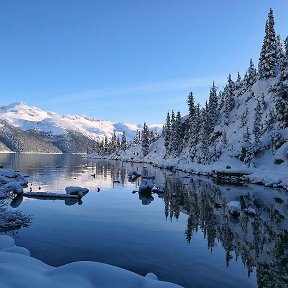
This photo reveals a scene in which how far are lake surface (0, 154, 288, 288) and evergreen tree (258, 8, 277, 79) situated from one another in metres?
58.9

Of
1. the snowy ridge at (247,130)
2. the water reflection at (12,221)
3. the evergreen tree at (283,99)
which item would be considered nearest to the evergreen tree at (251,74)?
the snowy ridge at (247,130)

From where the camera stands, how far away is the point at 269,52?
8444cm

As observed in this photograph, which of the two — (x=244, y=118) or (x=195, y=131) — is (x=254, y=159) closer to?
(x=244, y=118)

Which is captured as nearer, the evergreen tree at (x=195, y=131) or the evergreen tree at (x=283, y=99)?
the evergreen tree at (x=283, y=99)

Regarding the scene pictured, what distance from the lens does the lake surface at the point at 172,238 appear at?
52.7 ft

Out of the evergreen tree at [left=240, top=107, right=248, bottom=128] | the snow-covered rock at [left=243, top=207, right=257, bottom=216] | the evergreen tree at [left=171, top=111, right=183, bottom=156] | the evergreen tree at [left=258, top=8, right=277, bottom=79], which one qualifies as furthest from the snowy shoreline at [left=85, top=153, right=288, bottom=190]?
the evergreen tree at [left=171, top=111, right=183, bottom=156]

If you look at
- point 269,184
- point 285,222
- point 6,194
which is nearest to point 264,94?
point 269,184

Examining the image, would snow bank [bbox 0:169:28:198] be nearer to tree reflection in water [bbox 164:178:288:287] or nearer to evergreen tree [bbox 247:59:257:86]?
tree reflection in water [bbox 164:178:288:287]

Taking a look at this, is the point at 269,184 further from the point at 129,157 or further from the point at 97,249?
the point at 129,157

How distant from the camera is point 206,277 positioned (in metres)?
15.3

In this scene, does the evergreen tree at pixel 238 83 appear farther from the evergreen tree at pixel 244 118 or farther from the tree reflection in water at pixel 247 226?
the tree reflection in water at pixel 247 226

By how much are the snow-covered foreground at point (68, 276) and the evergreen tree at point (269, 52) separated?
85893 mm

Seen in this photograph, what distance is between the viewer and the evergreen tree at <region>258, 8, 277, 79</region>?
→ 84.6 metres

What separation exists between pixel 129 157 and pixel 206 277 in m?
161
